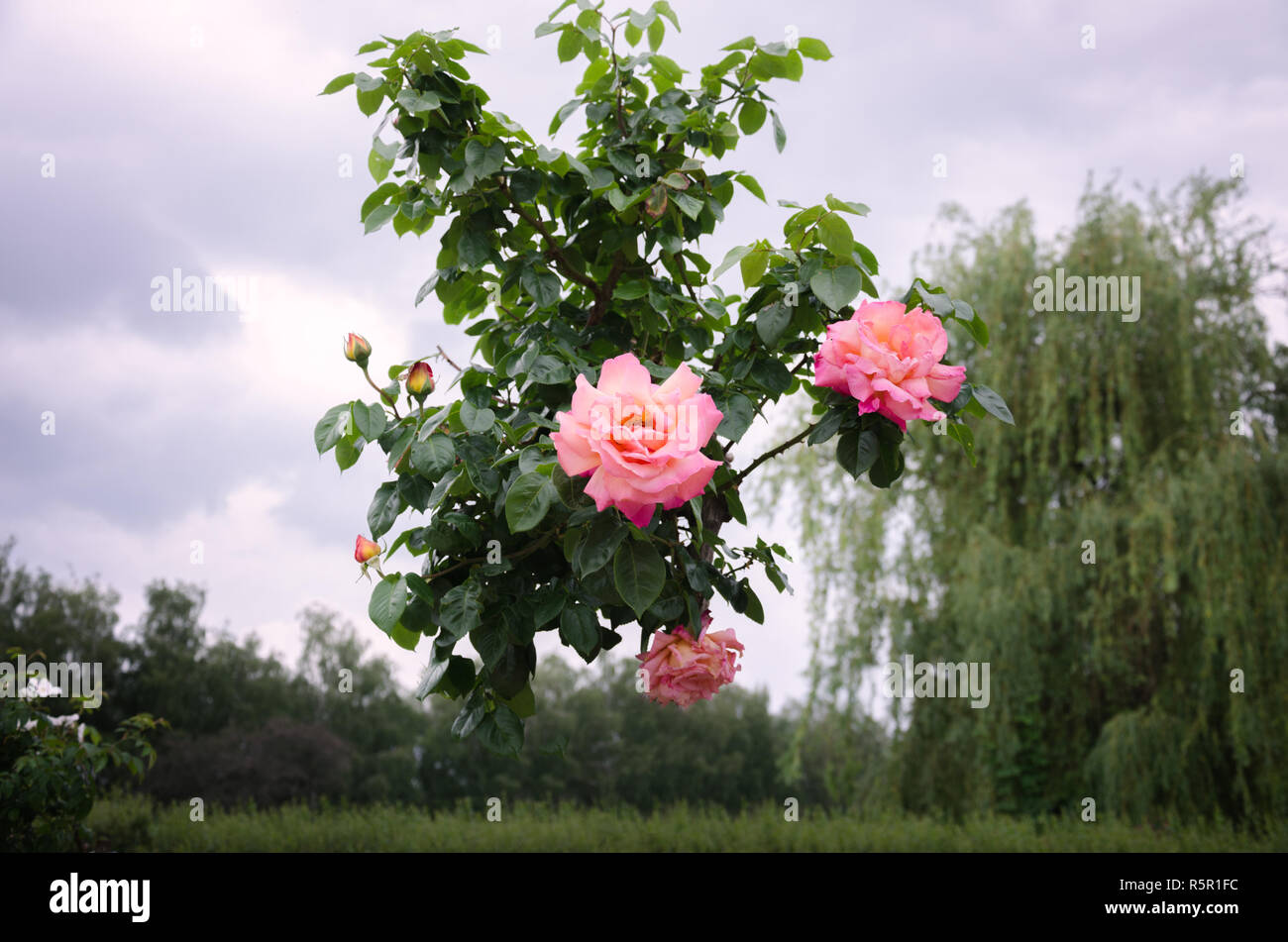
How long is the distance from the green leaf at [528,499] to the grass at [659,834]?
5.52 m

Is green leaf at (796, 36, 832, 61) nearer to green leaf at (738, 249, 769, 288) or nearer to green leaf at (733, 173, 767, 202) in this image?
green leaf at (733, 173, 767, 202)

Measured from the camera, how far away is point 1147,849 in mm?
6246

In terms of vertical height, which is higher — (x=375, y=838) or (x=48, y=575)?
(x=48, y=575)

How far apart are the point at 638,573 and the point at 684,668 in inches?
15.3

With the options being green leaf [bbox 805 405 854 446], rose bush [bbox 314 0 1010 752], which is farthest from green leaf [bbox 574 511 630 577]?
green leaf [bbox 805 405 854 446]

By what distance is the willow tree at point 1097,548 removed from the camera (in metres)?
7.32

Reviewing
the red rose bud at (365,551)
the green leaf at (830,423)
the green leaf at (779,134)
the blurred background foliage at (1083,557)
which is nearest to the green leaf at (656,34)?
the green leaf at (779,134)

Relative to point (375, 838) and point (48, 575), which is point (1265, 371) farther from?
point (48, 575)

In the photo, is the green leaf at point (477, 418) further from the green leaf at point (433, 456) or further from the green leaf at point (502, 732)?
the green leaf at point (502, 732)

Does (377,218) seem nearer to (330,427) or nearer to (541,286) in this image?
(541,286)

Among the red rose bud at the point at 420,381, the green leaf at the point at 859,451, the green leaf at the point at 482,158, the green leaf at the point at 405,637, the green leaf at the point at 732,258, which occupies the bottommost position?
the green leaf at the point at 405,637

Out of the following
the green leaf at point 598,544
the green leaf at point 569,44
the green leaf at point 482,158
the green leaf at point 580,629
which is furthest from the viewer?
the green leaf at point 569,44
